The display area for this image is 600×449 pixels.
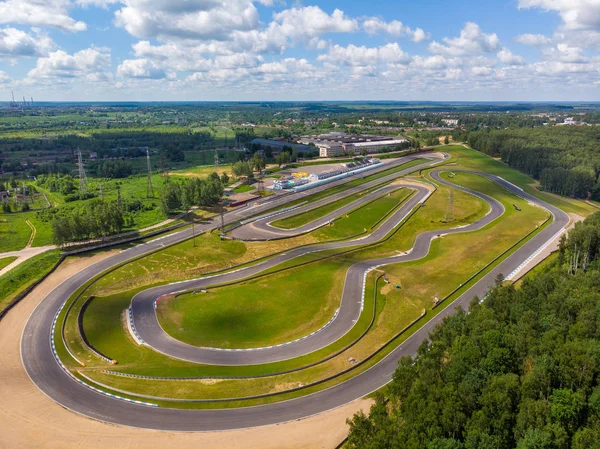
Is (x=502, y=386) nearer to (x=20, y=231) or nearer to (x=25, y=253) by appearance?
(x=25, y=253)

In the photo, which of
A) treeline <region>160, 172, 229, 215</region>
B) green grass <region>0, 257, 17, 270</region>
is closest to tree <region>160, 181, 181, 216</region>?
treeline <region>160, 172, 229, 215</region>

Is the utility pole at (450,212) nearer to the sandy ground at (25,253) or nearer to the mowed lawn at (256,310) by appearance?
the mowed lawn at (256,310)

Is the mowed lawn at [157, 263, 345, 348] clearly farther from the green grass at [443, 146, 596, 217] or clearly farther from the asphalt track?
the green grass at [443, 146, 596, 217]

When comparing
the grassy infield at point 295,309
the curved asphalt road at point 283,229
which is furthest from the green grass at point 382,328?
the curved asphalt road at point 283,229

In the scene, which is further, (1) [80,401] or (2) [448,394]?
(1) [80,401]

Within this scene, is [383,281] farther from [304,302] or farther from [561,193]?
[561,193]

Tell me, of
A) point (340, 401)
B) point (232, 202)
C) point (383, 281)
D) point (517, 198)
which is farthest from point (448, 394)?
point (517, 198)
